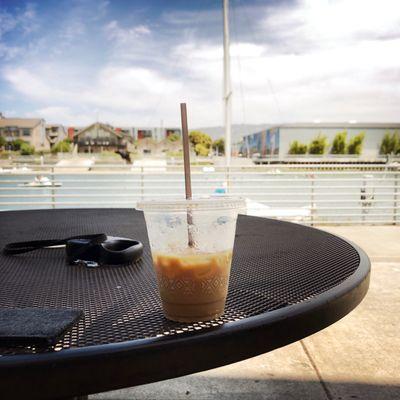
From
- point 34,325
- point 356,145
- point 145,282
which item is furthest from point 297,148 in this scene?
point 34,325

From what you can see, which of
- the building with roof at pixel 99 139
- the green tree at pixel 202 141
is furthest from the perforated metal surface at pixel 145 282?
the building with roof at pixel 99 139

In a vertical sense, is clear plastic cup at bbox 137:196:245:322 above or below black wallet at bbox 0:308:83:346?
above

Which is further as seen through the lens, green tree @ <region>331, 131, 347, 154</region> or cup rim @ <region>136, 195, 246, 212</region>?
green tree @ <region>331, 131, 347, 154</region>

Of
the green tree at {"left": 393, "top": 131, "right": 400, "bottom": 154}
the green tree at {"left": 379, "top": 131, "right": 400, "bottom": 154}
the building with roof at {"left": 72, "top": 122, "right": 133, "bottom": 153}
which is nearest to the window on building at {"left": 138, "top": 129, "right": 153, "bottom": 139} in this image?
the building with roof at {"left": 72, "top": 122, "right": 133, "bottom": 153}

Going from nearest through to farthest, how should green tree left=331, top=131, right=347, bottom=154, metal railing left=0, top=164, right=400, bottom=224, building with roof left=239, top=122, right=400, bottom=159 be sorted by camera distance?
metal railing left=0, top=164, right=400, bottom=224
green tree left=331, top=131, right=347, bottom=154
building with roof left=239, top=122, right=400, bottom=159

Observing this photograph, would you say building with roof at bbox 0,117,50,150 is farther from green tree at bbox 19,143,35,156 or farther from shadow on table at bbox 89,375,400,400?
shadow on table at bbox 89,375,400,400

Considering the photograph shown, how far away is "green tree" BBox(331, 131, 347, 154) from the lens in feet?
200

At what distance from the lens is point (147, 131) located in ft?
195

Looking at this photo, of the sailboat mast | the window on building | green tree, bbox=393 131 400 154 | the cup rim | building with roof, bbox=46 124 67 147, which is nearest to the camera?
the cup rim

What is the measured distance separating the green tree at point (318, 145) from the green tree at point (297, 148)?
2.66 feet

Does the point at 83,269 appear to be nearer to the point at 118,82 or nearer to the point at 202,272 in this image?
the point at 202,272

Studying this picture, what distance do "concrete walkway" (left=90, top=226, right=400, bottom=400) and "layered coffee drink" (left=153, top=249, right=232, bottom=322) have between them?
133 centimetres

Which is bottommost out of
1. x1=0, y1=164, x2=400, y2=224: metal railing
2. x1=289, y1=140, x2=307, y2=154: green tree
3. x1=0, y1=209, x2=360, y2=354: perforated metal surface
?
x1=289, y1=140, x2=307, y2=154: green tree

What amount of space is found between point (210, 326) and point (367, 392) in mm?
1480
